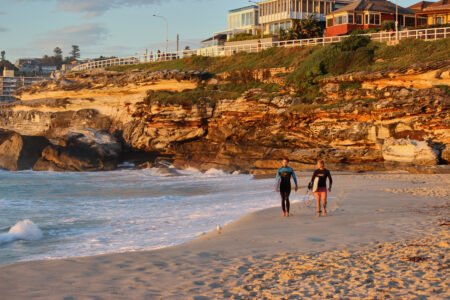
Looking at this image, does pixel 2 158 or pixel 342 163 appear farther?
pixel 2 158

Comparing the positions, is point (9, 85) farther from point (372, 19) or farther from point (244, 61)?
point (372, 19)

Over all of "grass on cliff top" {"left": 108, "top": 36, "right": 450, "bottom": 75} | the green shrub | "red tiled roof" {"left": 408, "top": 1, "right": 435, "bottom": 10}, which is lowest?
"grass on cliff top" {"left": 108, "top": 36, "right": 450, "bottom": 75}

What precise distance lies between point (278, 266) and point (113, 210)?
9725 millimetres

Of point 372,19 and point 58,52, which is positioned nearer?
point 372,19

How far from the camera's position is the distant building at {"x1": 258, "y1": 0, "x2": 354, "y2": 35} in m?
49.9

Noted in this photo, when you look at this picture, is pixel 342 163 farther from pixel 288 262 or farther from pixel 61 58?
pixel 61 58

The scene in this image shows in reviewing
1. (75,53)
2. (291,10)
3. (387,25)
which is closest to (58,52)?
(75,53)

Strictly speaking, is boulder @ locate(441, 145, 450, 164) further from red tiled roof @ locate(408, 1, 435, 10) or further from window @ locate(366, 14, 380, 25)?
red tiled roof @ locate(408, 1, 435, 10)

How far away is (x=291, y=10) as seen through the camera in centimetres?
4994

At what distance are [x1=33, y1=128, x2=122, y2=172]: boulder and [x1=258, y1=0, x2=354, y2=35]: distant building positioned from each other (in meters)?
24.4

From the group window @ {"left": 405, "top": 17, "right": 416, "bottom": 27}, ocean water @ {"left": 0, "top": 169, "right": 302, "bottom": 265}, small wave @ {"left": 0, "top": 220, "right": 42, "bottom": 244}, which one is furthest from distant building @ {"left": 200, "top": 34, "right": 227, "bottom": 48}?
small wave @ {"left": 0, "top": 220, "right": 42, "bottom": 244}

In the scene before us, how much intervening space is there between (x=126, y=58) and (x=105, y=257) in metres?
44.9

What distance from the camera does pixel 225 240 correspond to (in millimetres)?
8953

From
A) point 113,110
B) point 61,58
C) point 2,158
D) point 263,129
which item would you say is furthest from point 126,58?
point 61,58
